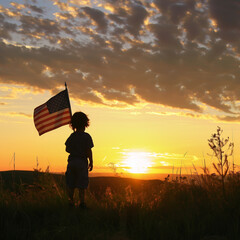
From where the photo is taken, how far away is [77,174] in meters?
7.26

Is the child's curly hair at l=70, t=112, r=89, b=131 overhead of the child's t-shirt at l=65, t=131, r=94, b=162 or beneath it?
overhead

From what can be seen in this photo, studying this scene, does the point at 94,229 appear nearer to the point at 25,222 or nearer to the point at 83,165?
the point at 25,222

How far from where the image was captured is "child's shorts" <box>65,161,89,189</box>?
281 inches

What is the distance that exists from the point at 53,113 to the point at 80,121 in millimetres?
1874

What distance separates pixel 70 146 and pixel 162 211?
8.09ft

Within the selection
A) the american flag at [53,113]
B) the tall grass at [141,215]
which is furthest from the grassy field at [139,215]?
the american flag at [53,113]

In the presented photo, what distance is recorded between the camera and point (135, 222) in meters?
5.42

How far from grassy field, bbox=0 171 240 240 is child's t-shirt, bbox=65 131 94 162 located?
35.5 inches

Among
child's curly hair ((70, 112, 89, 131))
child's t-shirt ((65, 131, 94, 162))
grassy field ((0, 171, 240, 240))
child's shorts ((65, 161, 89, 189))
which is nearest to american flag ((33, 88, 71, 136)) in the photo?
child's curly hair ((70, 112, 89, 131))

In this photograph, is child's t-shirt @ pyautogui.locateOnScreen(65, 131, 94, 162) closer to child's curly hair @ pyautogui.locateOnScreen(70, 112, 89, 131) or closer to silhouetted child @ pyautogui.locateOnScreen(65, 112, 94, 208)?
silhouetted child @ pyautogui.locateOnScreen(65, 112, 94, 208)

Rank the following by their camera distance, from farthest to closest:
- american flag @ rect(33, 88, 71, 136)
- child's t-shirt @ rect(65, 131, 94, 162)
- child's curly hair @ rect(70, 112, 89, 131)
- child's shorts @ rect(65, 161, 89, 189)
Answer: american flag @ rect(33, 88, 71, 136) < child's curly hair @ rect(70, 112, 89, 131) < child's t-shirt @ rect(65, 131, 94, 162) < child's shorts @ rect(65, 161, 89, 189)

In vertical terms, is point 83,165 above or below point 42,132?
below

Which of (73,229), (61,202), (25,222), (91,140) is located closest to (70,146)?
(91,140)

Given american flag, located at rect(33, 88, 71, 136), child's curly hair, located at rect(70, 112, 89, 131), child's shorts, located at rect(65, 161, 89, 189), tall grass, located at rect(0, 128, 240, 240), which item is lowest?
tall grass, located at rect(0, 128, 240, 240)
